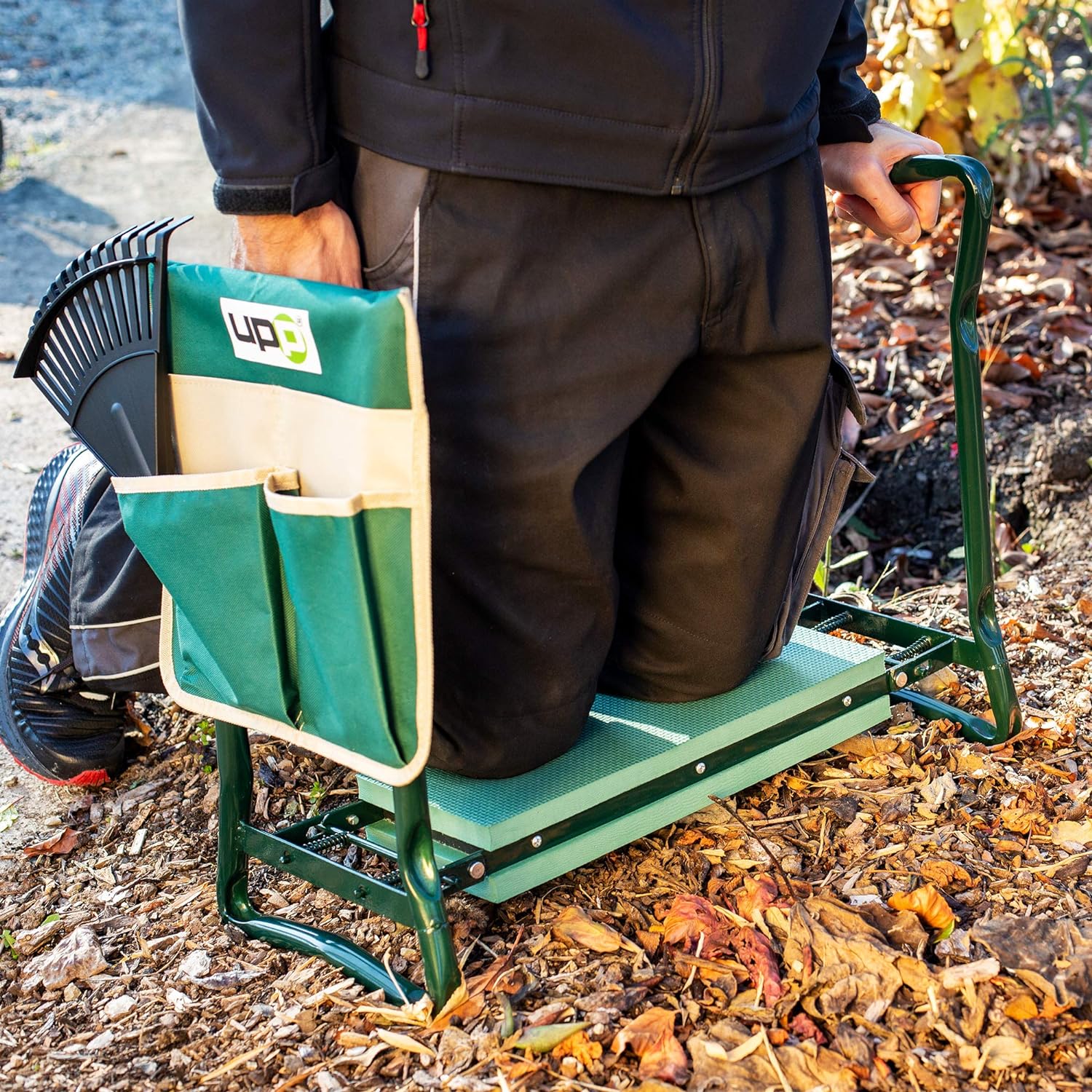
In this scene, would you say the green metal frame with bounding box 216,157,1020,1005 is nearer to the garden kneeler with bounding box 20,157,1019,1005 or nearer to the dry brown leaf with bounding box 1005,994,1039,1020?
the garden kneeler with bounding box 20,157,1019,1005

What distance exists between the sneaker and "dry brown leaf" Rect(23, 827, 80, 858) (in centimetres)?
A: 13

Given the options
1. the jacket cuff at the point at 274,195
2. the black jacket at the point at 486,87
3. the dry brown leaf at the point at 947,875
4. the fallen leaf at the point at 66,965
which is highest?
the black jacket at the point at 486,87

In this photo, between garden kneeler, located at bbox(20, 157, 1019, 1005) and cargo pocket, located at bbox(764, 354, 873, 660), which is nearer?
garden kneeler, located at bbox(20, 157, 1019, 1005)

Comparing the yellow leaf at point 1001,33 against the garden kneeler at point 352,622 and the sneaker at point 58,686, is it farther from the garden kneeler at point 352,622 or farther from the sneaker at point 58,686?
the sneaker at point 58,686

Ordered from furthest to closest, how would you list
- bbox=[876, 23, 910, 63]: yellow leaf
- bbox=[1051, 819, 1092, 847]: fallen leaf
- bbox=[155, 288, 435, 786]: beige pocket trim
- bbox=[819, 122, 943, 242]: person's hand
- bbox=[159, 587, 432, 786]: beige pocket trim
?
1. bbox=[876, 23, 910, 63]: yellow leaf
2. bbox=[819, 122, 943, 242]: person's hand
3. bbox=[1051, 819, 1092, 847]: fallen leaf
4. bbox=[159, 587, 432, 786]: beige pocket trim
5. bbox=[155, 288, 435, 786]: beige pocket trim

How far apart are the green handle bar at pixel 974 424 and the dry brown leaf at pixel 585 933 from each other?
2.94 feet

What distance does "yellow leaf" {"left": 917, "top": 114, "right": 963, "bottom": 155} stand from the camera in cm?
500

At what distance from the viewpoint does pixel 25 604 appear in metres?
2.68

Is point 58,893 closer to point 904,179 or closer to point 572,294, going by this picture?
point 572,294

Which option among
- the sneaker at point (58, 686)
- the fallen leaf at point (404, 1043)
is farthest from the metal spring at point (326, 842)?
the sneaker at point (58, 686)

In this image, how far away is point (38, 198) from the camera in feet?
23.6

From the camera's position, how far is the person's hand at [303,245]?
180cm

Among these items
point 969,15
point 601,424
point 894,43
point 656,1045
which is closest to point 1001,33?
point 969,15

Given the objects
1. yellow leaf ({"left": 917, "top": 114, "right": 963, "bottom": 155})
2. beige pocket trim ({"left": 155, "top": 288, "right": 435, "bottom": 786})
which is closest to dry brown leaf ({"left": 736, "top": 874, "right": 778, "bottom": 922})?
beige pocket trim ({"left": 155, "top": 288, "right": 435, "bottom": 786})
